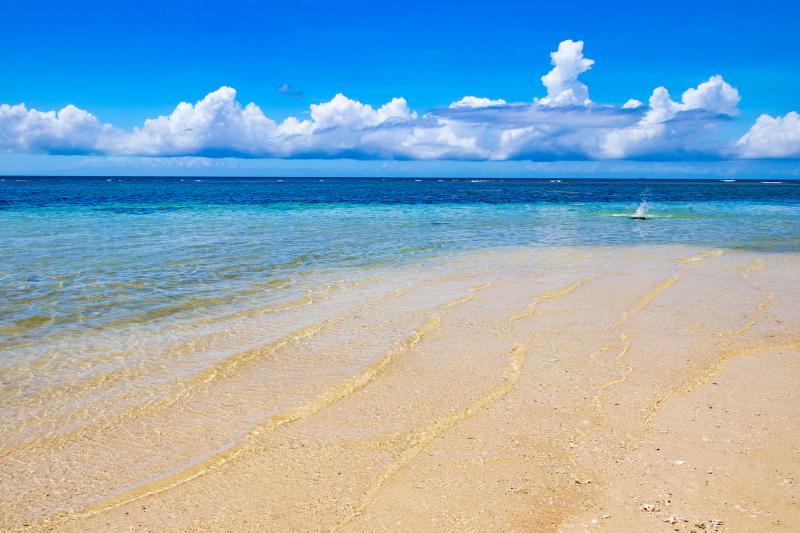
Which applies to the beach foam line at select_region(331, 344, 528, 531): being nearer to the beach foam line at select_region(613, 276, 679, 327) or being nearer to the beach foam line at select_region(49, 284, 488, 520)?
the beach foam line at select_region(49, 284, 488, 520)

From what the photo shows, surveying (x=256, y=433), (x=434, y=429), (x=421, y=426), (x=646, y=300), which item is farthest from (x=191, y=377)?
(x=646, y=300)

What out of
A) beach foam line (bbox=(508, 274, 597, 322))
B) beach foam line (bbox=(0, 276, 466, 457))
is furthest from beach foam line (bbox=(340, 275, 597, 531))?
beach foam line (bbox=(0, 276, 466, 457))

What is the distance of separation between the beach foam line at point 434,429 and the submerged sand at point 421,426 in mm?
22

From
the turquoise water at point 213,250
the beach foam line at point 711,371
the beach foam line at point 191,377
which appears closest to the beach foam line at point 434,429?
the beach foam line at point 711,371

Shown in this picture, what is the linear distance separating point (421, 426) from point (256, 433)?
1.46 m

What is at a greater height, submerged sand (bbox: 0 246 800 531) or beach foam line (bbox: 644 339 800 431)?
beach foam line (bbox: 644 339 800 431)

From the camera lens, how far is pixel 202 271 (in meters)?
13.6

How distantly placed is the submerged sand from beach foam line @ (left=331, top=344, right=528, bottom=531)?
2 centimetres

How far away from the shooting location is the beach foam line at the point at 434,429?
13.5 feet

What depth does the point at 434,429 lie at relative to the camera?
5.22 m

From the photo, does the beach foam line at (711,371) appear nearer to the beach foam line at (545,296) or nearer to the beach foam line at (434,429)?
the beach foam line at (434,429)

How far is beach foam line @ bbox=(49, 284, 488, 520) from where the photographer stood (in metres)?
4.11

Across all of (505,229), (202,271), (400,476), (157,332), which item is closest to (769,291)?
(400,476)

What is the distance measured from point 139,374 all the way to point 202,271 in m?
7.16
